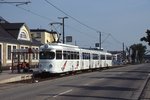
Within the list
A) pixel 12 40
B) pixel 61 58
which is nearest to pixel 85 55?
pixel 61 58

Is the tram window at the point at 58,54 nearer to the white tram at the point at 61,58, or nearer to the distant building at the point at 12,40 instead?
the white tram at the point at 61,58

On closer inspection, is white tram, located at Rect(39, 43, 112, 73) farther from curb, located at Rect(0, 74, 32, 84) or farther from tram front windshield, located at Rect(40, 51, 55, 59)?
curb, located at Rect(0, 74, 32, 84)

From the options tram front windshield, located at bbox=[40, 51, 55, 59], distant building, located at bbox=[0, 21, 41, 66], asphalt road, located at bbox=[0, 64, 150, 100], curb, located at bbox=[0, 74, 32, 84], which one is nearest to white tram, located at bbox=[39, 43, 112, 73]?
tram front windshield, located at bbox=[40, 51, 55, 59]

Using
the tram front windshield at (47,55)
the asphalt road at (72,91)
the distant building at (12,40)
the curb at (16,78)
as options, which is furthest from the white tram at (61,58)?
the distant building at (12,40)

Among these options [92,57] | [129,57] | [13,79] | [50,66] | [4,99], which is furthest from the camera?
[129,57]

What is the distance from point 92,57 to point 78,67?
403 inches

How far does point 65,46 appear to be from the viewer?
45.8m

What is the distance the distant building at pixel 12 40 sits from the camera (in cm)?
6681

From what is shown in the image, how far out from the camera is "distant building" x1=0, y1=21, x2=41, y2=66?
66812 mm

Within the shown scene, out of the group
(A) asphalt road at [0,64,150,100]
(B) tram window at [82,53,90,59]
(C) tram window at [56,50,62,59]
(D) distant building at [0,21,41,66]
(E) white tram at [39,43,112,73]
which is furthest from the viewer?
(D) distant building at [0,21,41,66]

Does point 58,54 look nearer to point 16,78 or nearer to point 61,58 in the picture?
point 61,58

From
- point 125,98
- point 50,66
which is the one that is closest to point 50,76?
point 50,66

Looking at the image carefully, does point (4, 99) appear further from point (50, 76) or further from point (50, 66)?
point (50, 76)

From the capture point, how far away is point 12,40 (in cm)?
7244
